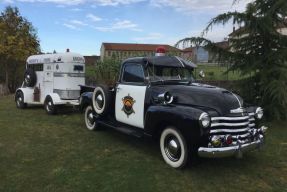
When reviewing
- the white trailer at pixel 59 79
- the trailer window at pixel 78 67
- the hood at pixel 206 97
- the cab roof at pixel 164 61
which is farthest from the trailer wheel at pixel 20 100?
the hood at pixel 206 97

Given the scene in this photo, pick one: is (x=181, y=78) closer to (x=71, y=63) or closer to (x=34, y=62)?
(x=71, y=63)

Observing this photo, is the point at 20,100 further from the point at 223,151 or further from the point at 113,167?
the point at 223,151

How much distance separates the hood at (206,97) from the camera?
6.52 m

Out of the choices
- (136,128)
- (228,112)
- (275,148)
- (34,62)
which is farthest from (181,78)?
(34,62)

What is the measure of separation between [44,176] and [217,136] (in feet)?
10.1

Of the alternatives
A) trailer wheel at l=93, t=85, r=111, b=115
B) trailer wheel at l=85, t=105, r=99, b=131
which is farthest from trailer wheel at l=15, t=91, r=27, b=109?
trailer wheel at l=93, t=85, r=111, b=115

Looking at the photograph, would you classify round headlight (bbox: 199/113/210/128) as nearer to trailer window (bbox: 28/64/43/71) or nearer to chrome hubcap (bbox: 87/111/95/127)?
chrome hubcap (bbox: 87/111/95/127)

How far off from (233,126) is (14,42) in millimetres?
23063

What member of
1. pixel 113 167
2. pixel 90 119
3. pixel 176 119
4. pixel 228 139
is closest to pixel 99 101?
pixel 90 119

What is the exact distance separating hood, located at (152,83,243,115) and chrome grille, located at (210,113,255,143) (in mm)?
157

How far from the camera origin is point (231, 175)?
6637 mm

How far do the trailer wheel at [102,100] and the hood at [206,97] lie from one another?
6.71 feet

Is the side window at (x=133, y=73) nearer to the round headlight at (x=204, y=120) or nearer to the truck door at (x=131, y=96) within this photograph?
the truck door at (x=131, y=96)

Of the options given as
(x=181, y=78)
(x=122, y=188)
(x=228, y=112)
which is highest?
(x=181, y=78)
